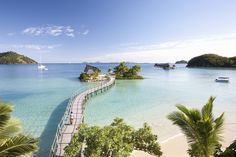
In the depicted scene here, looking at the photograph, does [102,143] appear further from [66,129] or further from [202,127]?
[66,129]

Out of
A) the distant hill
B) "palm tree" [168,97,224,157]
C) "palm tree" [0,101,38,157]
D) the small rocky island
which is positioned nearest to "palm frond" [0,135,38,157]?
"palm tree" [0,101,38,157]

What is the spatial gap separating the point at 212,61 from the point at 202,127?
177m

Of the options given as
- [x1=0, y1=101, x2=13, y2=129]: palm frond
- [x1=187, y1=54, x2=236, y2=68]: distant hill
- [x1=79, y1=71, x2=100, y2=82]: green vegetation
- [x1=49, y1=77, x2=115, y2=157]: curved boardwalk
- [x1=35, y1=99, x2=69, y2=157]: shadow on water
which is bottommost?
[x1=35, y1=99, x2=69, y2=157]: shadow on water

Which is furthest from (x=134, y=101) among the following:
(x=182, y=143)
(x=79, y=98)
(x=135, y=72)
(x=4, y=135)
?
(x=135, y=72)

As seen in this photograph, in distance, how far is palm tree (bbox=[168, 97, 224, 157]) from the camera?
820 centimetres

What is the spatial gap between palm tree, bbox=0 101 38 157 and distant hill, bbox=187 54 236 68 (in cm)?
16191

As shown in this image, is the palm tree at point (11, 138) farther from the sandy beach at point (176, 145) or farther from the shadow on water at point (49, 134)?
the sandy beach at point (176, 145)

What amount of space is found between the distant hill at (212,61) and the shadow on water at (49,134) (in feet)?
485

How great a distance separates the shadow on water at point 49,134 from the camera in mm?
15408

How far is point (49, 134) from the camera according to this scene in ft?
61.6

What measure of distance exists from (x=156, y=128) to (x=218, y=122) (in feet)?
41.0

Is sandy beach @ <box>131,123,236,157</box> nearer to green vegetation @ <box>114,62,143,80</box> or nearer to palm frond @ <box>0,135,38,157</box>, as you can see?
palm frond @ <box>0,135,38,157</box>

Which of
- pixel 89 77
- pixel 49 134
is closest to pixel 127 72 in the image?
pixel 89 77

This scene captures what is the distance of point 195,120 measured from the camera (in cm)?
843
